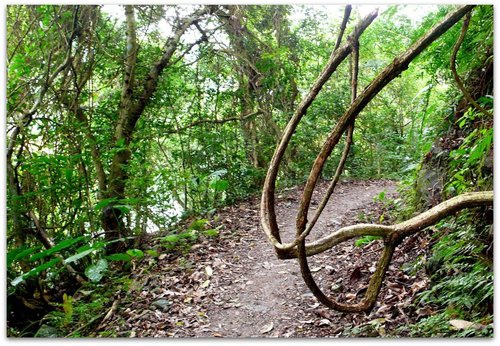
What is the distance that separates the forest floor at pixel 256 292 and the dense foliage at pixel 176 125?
187 millimetres

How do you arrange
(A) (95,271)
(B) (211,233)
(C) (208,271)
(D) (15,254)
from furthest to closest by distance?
(B) (211,233) → (C) (208,271) → (A) (95,271) → (D) (15,254)

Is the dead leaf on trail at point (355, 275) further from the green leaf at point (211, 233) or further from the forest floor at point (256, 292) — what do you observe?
the green leaf at point (211, 233)

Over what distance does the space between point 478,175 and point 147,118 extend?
3.29 m

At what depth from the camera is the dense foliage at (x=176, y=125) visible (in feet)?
8.63

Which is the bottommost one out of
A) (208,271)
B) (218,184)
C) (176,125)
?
(208,271)

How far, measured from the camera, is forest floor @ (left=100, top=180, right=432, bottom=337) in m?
2.21

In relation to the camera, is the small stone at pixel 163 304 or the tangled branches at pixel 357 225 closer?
the tangled branches at pixel 357 225

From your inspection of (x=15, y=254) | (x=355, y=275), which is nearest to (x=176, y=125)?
(x=15, y=254)

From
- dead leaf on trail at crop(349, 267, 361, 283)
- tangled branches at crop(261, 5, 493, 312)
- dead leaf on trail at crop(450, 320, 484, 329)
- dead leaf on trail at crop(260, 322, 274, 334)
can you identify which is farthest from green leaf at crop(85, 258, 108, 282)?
dead leaf on trail at crop(450, 320, 484, 329)

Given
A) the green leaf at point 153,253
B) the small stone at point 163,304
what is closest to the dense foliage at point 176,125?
the green leaf at point 153,253

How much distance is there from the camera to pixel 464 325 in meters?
1.81

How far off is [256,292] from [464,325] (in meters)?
1.37

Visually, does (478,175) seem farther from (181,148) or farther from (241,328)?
(181,148)

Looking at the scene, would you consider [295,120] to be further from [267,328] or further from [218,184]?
[218,184]
